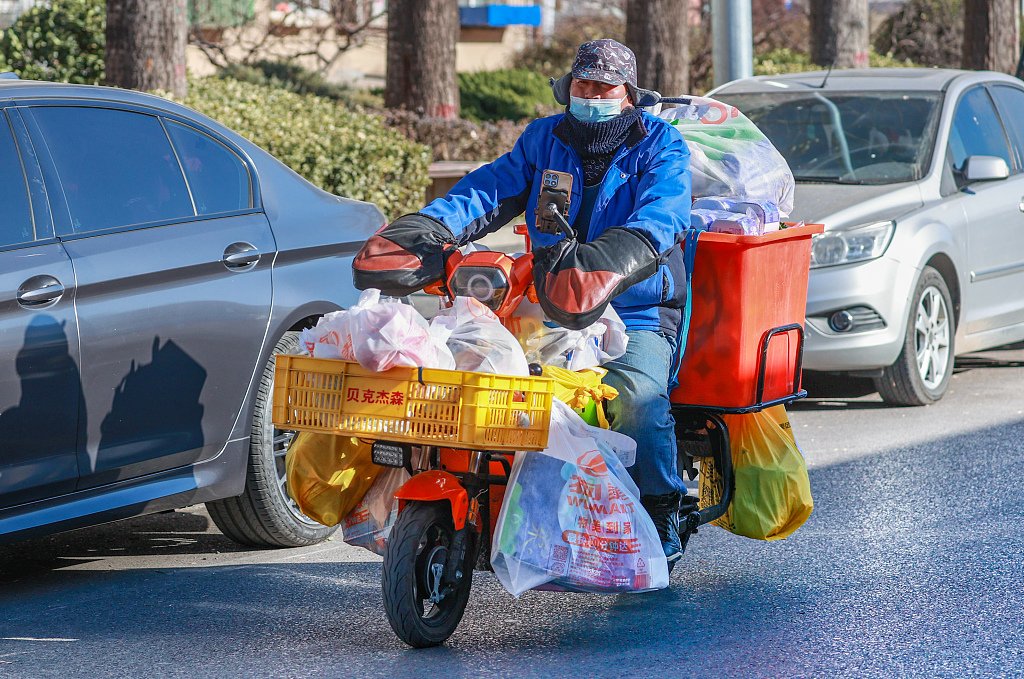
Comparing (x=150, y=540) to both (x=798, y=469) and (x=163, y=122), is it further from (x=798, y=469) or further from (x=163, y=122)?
(x=798, y=469)

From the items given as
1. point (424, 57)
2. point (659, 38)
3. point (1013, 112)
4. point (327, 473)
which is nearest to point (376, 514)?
point (327, 473)

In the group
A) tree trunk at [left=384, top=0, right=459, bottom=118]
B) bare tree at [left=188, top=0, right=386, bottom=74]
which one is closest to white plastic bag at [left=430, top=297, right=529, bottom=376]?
tree trunk at [left=384, top=0, right=459, bottom=118]

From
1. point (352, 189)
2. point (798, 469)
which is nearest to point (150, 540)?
point (798, 469)

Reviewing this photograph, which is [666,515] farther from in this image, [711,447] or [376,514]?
[376,514]

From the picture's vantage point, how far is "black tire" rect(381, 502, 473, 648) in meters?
4.25

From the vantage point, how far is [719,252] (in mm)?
5059

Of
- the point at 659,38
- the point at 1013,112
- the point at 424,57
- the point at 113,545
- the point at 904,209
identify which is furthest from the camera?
the point at 659,38

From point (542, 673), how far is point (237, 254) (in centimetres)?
197

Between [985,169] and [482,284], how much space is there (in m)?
5.03

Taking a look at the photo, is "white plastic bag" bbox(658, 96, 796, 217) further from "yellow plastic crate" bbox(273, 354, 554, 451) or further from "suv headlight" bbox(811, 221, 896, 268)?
"suv headlight" bbox(811, 221, 896, 268)

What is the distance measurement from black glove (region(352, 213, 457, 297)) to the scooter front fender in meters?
0.55

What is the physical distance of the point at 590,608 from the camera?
504 cm

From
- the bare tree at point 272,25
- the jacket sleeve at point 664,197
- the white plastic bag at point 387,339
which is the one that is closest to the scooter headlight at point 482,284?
the white plastic bag at point 387,339

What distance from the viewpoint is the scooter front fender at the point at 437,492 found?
4.30 meters
